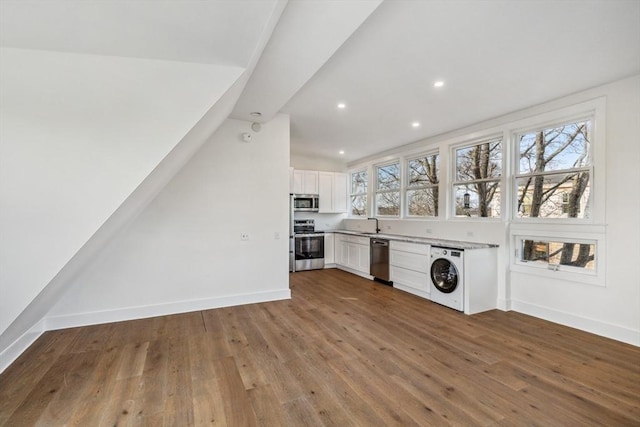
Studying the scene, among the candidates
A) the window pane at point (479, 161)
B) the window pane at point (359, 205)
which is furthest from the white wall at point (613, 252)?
the window pane at point (359, 205)

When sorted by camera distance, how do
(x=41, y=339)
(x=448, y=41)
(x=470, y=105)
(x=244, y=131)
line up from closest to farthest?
(x=448, y=41)
(x=41, y=339)
(x=470, y=105)
(x=244, y=131)

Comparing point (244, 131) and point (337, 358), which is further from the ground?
point (244, 131)

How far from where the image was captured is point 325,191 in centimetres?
706

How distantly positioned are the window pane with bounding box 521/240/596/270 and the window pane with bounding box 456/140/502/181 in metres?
1.14

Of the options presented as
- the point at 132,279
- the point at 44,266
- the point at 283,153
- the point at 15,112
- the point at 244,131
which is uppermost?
the point at 244,131

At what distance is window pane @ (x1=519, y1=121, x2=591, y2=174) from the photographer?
11.5ft

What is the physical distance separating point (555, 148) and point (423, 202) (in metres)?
2.29

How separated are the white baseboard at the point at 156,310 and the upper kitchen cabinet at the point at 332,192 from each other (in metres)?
3.07

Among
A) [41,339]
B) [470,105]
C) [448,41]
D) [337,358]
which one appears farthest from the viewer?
[470,105]

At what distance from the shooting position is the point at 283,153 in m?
4.40

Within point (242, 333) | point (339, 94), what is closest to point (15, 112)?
point (242, 333)

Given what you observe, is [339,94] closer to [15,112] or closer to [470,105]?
[470,105]

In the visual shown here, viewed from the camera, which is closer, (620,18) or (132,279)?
(620,18)

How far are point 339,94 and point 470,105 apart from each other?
1742 millimetres
